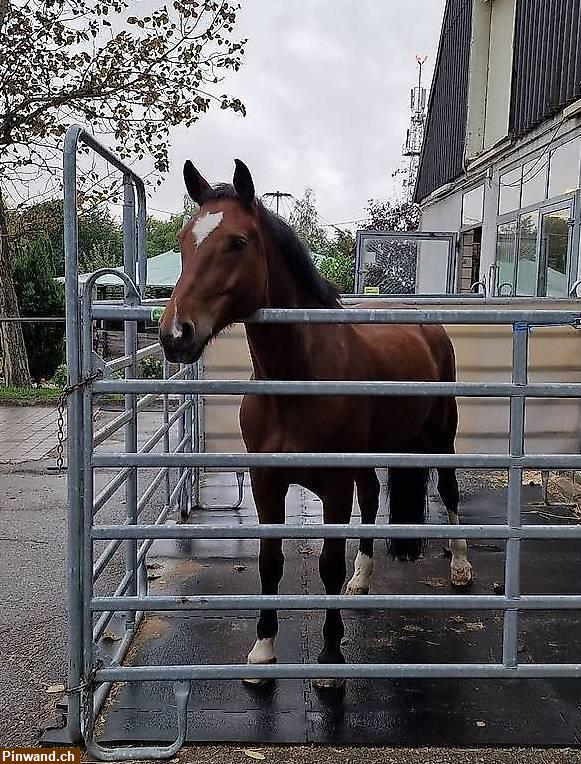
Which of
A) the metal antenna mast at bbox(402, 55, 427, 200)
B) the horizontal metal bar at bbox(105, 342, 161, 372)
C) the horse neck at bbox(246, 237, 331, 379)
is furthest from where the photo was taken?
the metal antenna mast at bbox(402, 55, 427, 200)

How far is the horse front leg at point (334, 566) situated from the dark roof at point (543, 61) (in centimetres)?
560

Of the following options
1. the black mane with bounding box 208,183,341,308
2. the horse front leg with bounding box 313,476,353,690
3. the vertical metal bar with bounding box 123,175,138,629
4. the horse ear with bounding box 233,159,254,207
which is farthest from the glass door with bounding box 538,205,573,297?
the horse ear with bounding box 233,159,254,207

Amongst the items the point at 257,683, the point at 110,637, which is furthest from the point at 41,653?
the point at 257,683

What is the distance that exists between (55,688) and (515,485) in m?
2.06

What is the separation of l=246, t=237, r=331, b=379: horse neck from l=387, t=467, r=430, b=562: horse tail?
162 centimetres

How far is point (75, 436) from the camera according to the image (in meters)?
2.60

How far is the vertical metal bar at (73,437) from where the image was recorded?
2.53 m

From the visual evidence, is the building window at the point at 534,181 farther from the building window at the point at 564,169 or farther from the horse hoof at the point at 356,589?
the horse hoof at the point at 356,589

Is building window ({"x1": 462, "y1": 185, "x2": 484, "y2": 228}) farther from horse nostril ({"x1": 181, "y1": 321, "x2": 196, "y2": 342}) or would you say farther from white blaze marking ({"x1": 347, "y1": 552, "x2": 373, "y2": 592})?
horse nostril ({"x1": 181, "y1": 321, "x2": 196, "y2": 342})

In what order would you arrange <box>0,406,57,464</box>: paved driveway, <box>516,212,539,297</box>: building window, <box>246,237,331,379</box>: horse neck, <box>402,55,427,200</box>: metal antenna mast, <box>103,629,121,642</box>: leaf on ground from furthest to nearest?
<box>402,55,427,200</box>: metal antenna mast → <box>516,212,539,297</box>: building window → <box>0,406,57,464</box>: paved driveway → <box>103,629,121,642</box>: leaf on ground → <box>246,237,331,379</box>: horse neck

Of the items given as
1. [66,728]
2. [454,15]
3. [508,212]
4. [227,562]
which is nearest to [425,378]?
[227,562]

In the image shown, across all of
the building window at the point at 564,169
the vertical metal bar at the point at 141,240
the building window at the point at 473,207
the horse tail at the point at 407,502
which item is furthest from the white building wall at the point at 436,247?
the vertical metal bar at the point at 141,240

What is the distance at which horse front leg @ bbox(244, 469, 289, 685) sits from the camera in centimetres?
314

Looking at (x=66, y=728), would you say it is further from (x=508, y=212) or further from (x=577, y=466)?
(x=508, y=212)
